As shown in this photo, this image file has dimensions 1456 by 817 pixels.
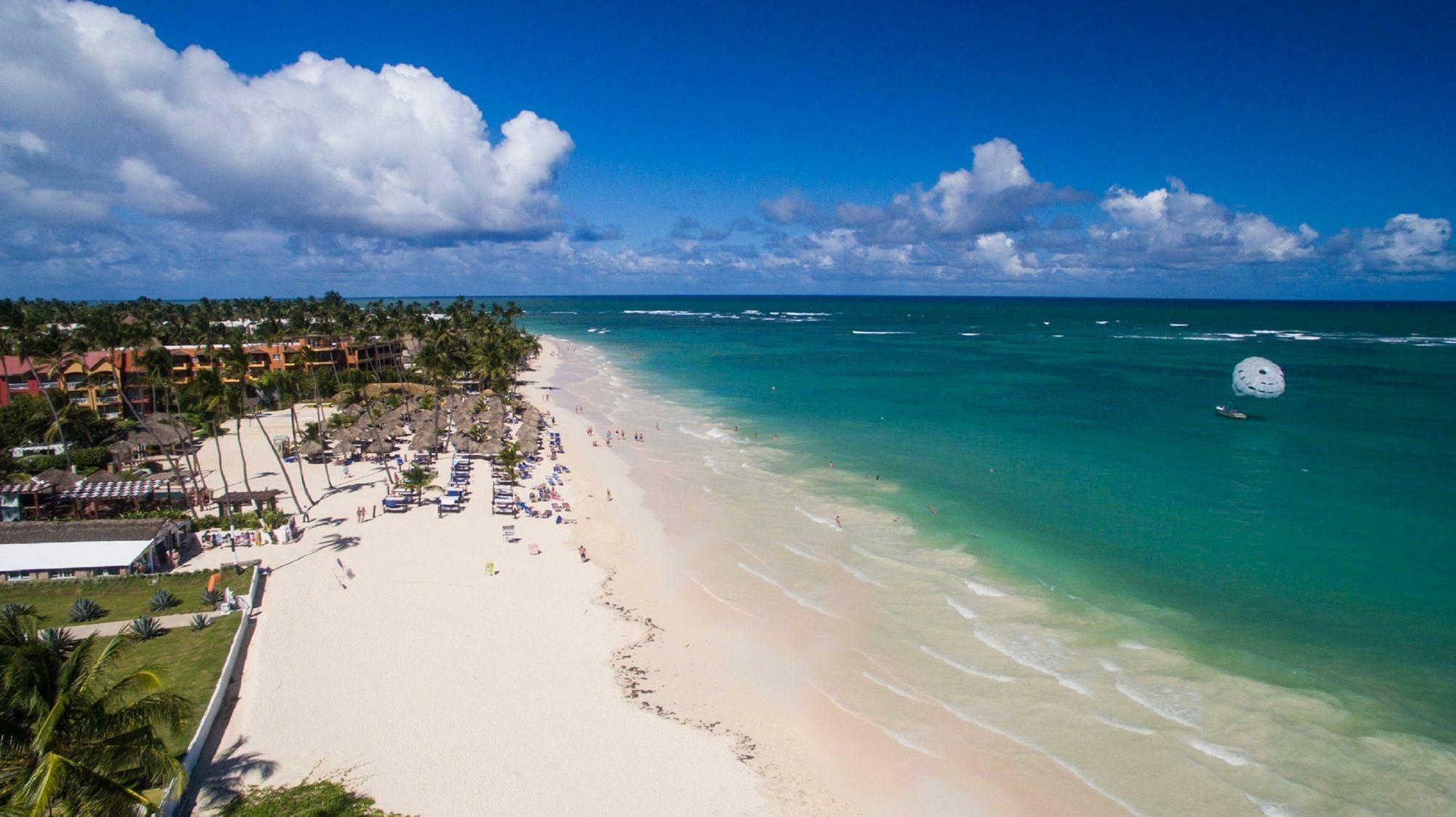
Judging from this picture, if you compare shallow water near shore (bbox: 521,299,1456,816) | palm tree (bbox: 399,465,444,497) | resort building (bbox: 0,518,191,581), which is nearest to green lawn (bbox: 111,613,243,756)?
resort building (bbox: 0,518,191,581)

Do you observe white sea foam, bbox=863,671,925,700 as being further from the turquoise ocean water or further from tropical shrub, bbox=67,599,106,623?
tropical shrub, bbox=67,599,106,623

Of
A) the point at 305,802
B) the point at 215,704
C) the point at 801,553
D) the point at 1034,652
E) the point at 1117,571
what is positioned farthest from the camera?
the point at 801,553

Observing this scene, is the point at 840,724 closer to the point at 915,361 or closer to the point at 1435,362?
the point at 915,361

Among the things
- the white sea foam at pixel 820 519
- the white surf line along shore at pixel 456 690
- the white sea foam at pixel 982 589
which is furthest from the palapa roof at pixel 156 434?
the white sea foam at pixel 982 589

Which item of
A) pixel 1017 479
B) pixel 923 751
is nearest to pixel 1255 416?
pixel 1017 479

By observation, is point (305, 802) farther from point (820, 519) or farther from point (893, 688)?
point (820, 519)

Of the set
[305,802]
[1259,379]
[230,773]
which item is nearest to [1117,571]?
[305,802]
